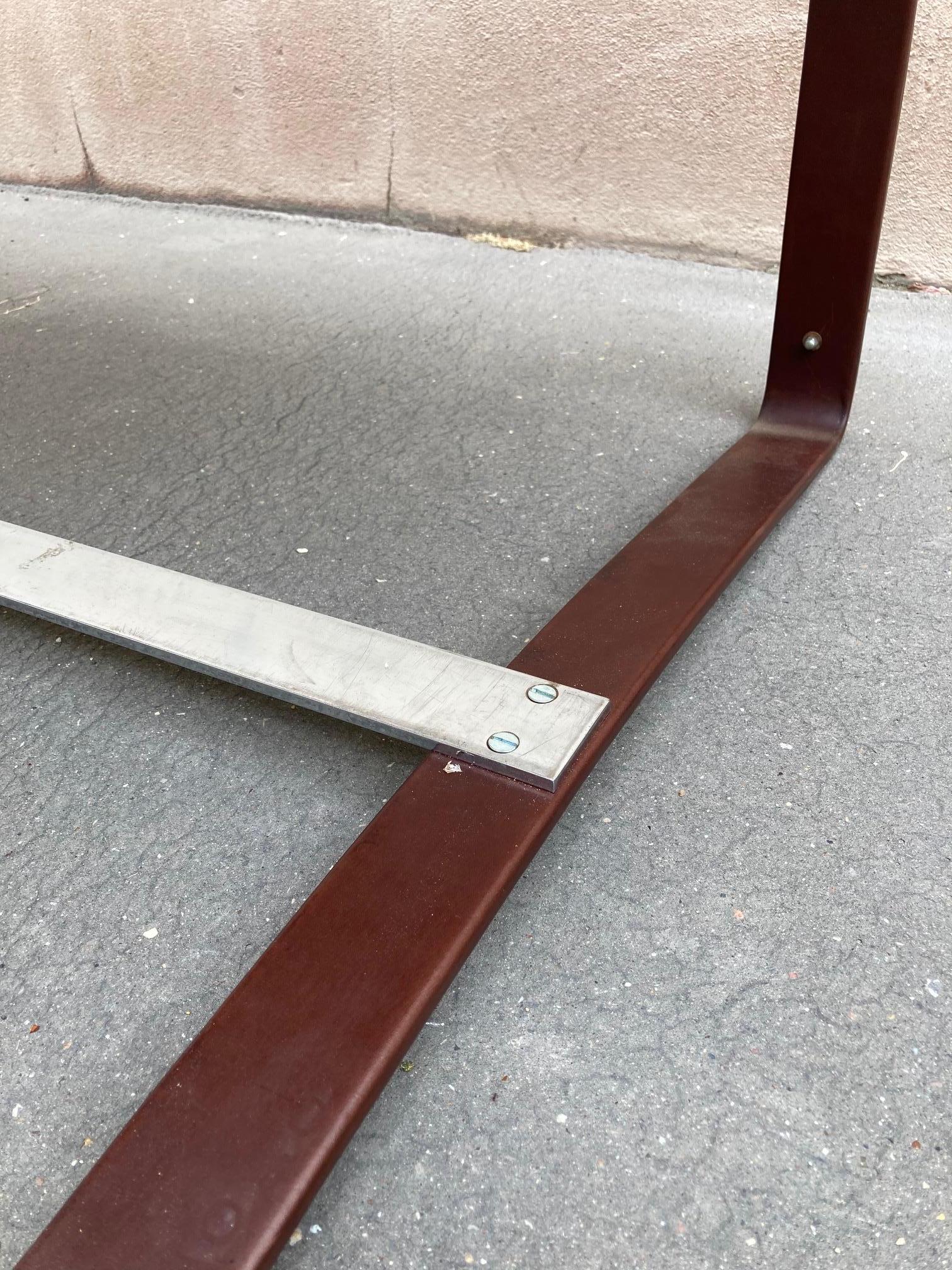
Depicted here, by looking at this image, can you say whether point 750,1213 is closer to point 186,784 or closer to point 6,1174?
point 6,1174

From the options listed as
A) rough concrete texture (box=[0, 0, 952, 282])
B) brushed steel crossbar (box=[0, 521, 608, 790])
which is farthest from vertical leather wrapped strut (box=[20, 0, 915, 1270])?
rough concrete texture (box=[0, 0, 952, 282])

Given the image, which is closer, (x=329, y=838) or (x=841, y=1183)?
(x=841, y=1183)

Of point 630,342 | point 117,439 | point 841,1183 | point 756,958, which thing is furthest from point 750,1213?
point 630,342

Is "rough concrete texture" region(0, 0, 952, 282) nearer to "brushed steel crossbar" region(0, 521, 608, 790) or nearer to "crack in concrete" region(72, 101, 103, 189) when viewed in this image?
"crack in concrete" region(72, 101, 103, 189)

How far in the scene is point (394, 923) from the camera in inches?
30.1

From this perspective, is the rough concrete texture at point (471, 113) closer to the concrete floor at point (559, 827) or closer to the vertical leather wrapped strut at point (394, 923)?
the concrete floor at point (559, 827)

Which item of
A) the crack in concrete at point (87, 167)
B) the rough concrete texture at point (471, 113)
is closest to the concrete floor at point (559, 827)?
the rough concrete texture at point (471, 113)

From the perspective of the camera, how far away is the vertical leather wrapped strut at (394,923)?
60 cm

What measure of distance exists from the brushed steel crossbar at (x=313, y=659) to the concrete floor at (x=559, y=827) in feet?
0.26

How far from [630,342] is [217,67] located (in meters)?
1.49

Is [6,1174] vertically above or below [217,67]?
below

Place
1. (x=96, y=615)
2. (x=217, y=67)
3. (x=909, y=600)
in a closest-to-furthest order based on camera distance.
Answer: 1. (x=96, y=615)
2. (x=909, y=600)
3. (x=217, y=67)

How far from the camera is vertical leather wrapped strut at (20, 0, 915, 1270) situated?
599 mm

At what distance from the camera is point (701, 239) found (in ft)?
7.66
